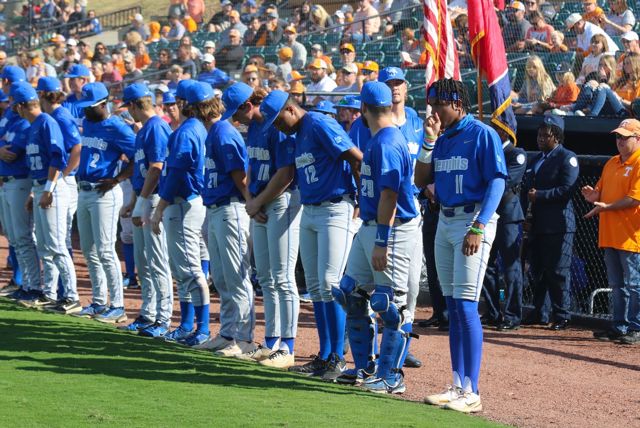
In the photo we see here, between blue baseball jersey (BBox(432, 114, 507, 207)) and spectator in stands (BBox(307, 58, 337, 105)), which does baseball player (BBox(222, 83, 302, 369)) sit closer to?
blue baseball jersey (BBox(432, 114, 507, 207))

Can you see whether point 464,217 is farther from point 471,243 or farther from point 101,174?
point 101,174

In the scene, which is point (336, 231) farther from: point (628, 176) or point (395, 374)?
point (628, 176)

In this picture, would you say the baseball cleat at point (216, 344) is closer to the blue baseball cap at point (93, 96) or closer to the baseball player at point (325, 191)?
the baseball player at point (325, 191)

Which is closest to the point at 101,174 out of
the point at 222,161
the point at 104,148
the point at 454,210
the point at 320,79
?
the point at 104,148

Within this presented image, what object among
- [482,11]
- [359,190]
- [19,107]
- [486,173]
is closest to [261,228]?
[359,190]

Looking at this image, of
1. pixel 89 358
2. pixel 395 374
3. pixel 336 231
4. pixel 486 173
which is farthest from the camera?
pixel 89 358

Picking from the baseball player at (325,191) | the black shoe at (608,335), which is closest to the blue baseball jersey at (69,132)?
the baseball player at (325,191)

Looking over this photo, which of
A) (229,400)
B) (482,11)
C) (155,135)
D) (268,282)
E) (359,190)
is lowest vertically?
(229,400)

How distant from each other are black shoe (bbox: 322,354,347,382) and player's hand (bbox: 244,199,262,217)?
3.89 ft

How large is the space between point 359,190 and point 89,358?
2.38 metres

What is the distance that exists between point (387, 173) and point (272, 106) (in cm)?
113

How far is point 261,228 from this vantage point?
794 cm

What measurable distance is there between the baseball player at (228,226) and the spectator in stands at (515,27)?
24.1 feet

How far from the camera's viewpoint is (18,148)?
420 inches
